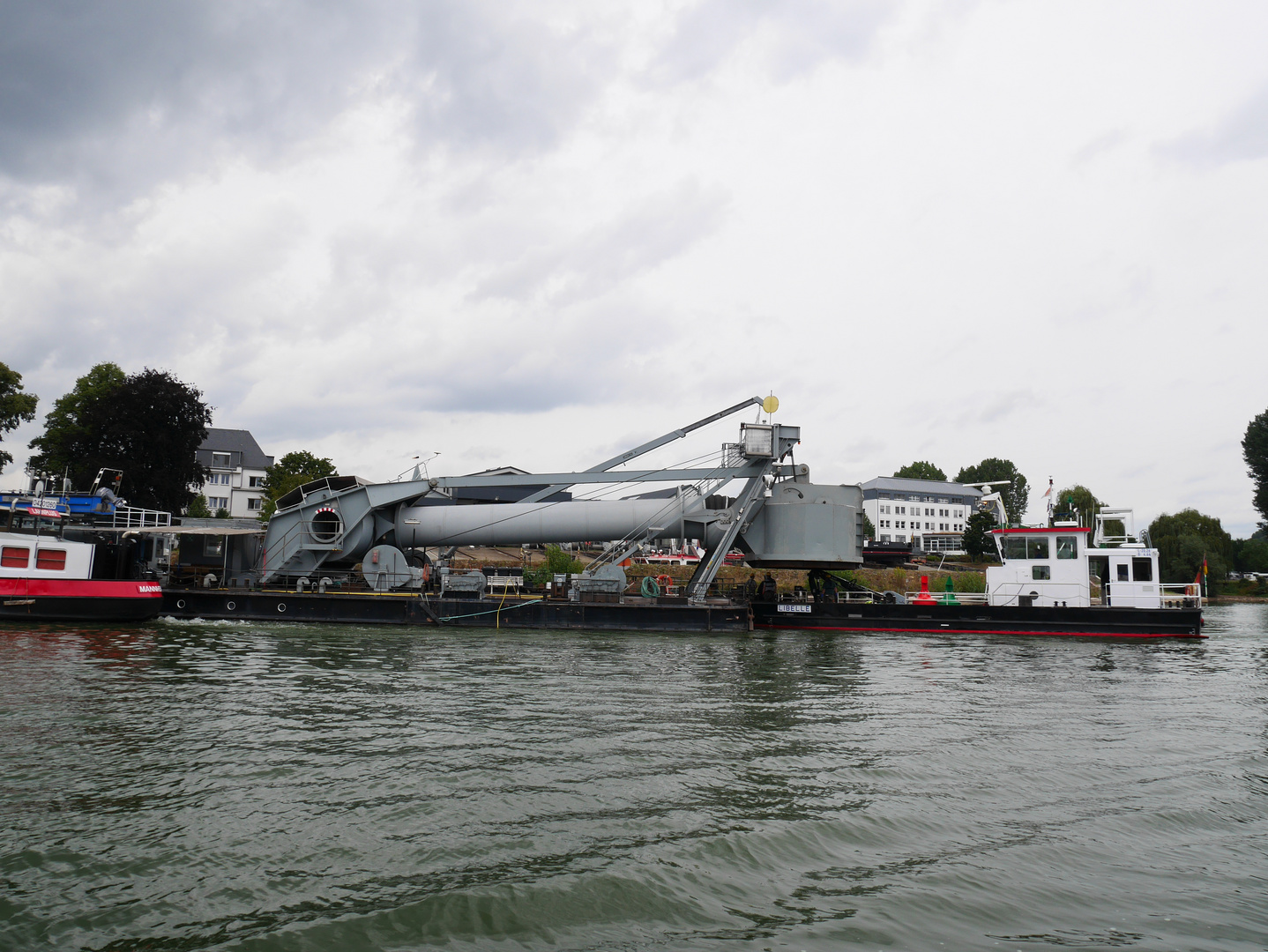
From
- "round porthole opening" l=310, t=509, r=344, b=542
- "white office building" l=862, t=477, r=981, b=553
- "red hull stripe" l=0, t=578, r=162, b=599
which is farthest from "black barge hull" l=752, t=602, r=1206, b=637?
"white office building" l=862, t=477, r=981, b=553

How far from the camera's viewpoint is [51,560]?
24.2 meters

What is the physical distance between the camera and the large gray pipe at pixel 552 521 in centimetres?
2888

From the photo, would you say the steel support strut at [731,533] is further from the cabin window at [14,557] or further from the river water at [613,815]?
the cabin window at [14,557]

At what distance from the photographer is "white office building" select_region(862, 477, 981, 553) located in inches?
4542

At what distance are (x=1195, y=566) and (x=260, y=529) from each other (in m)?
72.5

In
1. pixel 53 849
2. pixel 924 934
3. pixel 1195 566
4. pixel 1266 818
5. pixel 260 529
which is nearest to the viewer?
pixel 924 934

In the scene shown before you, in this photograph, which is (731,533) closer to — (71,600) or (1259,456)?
(71,600)

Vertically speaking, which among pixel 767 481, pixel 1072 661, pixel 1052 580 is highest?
pixel 767 481

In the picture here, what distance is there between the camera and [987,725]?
1150 centimetres

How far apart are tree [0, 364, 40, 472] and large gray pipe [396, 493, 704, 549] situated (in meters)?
23.6

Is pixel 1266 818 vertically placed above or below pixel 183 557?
below

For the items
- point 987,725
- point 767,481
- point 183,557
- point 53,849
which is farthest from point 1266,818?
point 183,557

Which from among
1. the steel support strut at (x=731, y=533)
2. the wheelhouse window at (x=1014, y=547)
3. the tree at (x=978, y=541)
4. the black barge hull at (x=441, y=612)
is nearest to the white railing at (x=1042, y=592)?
the wheelhouse window at (x=1014, y=547)

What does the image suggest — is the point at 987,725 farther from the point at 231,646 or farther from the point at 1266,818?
the point at 231,646
